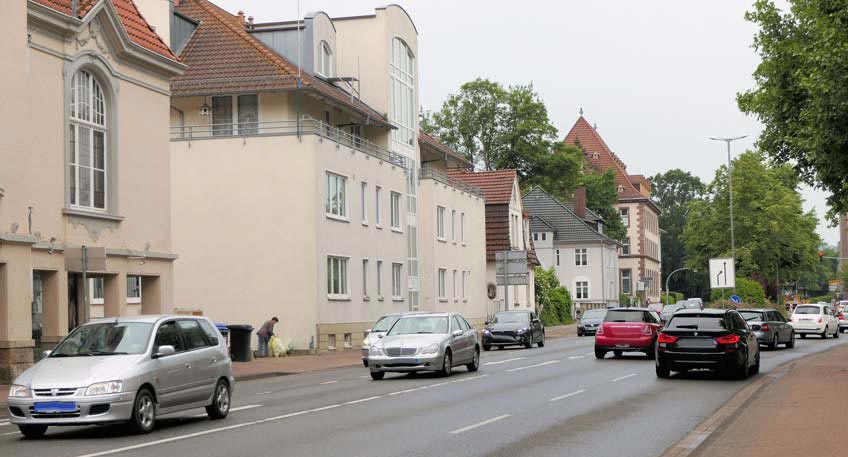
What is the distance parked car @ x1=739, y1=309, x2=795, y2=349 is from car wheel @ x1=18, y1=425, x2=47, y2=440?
95.6ft

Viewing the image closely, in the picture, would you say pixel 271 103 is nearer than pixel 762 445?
No

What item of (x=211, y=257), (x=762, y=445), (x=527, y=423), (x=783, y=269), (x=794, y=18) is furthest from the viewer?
(x=783, y=269)

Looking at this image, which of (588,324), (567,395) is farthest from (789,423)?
(588,324)

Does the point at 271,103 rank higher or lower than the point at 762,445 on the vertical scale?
higher

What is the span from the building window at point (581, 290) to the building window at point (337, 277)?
67.8 m

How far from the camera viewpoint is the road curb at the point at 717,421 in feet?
42.8

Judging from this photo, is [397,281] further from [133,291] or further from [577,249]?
[577,249]

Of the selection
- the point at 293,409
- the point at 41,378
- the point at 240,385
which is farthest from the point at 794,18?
the point at 41,378

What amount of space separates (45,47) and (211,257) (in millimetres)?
15968

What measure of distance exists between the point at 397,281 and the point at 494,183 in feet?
73.3

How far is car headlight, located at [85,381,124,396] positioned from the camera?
572 inches

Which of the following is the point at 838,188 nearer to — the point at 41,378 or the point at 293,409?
the point at 293,409

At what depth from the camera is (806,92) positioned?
28.6 metres

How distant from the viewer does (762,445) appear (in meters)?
13.2
